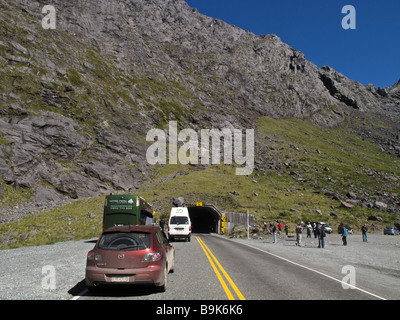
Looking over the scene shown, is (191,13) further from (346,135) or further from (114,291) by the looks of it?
(114,291)

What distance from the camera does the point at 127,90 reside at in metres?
94.5

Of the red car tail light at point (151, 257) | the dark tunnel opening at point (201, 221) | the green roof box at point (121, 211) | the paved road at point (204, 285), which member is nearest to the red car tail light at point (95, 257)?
the paved road at point (204, 285)

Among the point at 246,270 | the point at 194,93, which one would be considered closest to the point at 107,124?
the point at 194,93

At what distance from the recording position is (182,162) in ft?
268

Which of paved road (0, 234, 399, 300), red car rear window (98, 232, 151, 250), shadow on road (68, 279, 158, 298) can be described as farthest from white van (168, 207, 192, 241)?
red car rear window (98, 232, 151, 250)

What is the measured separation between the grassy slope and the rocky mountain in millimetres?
10431

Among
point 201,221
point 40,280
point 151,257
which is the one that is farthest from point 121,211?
point 201,221

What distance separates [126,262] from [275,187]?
66462 millimetres

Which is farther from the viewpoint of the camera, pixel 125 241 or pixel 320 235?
pixel 320 235

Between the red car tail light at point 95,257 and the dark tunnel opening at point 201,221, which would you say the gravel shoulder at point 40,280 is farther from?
the dark tunnel opening at point 201,221

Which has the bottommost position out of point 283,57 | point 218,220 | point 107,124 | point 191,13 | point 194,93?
point 218,220

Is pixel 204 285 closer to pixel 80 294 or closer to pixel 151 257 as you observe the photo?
pixel 151 257

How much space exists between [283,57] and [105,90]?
11286cm
